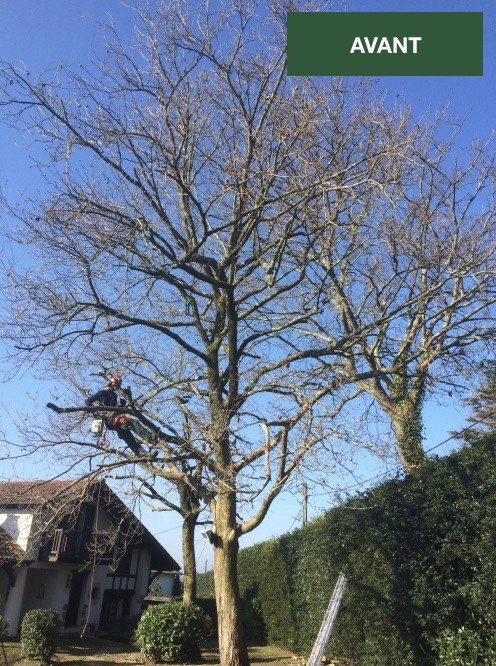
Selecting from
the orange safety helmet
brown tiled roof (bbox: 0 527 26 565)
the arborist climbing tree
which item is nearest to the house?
brown tiled roof (bbox: 0 527 26 565)

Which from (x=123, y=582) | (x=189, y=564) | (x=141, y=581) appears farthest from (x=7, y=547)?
(x=141, y=581)

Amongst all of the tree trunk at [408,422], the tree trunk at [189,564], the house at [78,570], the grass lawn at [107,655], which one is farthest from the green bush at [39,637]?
the tree trunk at [408,422]

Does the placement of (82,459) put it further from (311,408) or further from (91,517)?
(91,517)

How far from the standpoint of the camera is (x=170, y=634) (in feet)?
50.7

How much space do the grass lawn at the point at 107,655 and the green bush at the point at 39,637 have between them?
243 millimetres

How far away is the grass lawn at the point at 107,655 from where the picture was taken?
1553 cm

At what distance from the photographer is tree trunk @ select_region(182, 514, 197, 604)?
19312 mm

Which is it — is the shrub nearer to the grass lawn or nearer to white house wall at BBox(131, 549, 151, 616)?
the grass lawn

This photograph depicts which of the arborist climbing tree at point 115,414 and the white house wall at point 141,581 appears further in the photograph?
the white house wall at point 141,581

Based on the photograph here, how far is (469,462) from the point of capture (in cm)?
911

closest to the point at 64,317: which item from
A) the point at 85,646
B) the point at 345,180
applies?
the point at 345,180

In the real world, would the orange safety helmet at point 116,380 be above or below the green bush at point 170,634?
above

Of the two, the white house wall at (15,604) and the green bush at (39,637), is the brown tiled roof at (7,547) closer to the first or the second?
the white house wall at (15,604)

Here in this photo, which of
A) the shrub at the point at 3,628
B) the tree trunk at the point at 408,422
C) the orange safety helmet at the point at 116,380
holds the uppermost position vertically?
the tree trunk at the point at 408,422
